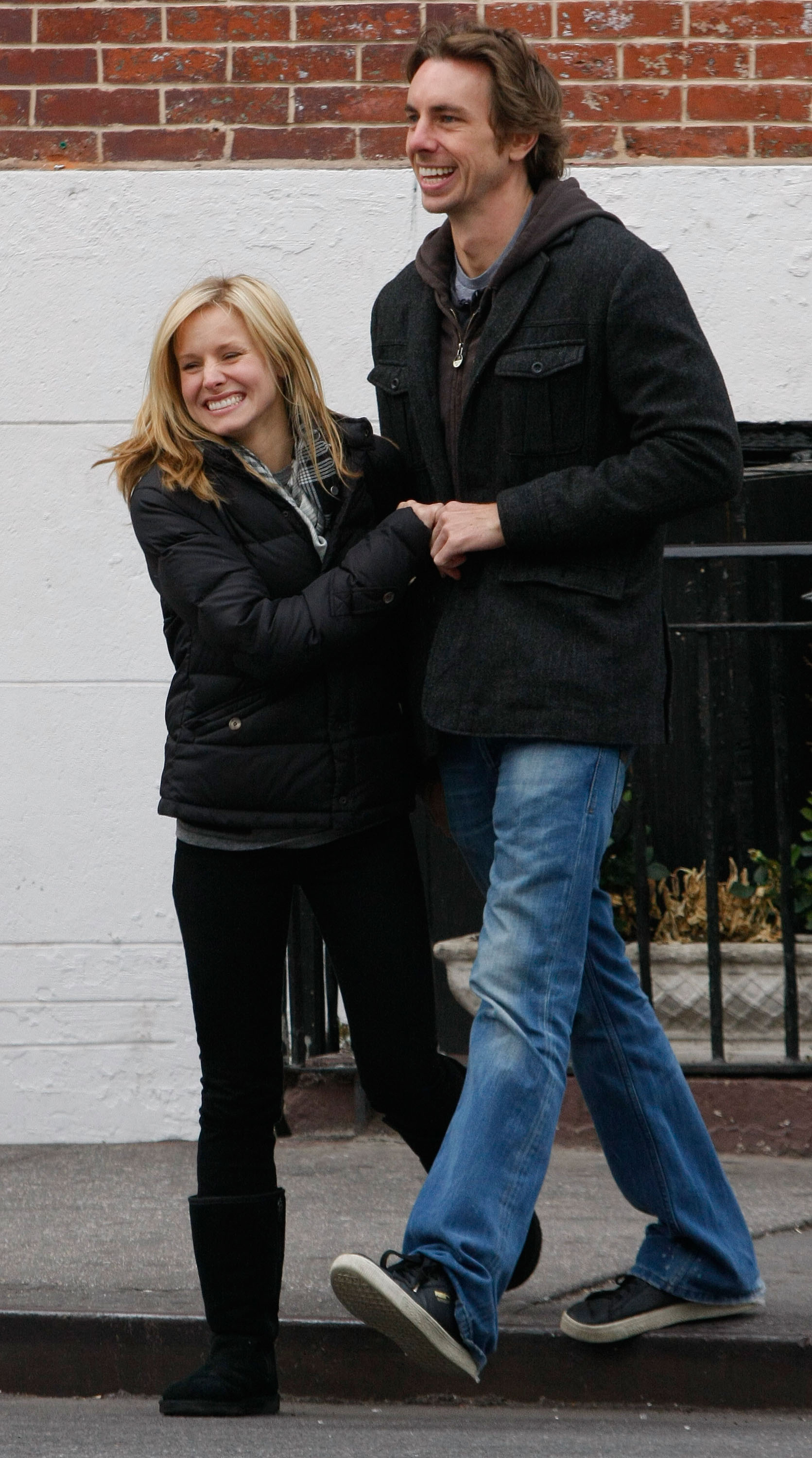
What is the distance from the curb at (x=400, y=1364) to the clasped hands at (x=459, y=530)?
1.34m

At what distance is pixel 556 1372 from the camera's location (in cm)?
301

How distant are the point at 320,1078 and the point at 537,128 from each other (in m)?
2.55

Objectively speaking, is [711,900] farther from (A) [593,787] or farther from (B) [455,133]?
(B) [455,133]

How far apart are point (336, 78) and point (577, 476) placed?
2.15m

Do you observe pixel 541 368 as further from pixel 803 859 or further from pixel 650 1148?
pixel 803 859

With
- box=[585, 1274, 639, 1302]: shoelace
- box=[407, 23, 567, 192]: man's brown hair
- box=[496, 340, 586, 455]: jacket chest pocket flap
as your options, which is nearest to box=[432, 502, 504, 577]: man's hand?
box=[496, 340, 586, 455]: jacket chest pocket flap

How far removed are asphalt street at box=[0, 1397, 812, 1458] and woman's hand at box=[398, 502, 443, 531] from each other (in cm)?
143

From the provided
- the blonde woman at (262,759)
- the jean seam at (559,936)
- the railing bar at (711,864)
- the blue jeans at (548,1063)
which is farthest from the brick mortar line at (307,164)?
the jean seam at (559,936)

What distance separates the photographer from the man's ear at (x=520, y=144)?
2.81 m

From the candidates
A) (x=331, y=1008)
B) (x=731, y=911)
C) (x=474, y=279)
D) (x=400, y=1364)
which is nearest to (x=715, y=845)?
(x=731, y=911)

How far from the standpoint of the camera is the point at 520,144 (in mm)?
2824

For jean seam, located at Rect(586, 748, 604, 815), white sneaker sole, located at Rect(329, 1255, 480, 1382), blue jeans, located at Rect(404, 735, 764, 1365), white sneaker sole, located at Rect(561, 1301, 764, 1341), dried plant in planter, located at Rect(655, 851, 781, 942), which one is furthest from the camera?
dried plant in planter, located at Rect(655, 851, 781, 942)

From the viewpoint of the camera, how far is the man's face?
2766mm

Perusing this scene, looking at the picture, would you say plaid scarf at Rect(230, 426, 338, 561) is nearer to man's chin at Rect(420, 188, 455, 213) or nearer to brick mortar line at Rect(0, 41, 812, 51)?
man's chin at Rect(420, 188, 455, 213)
